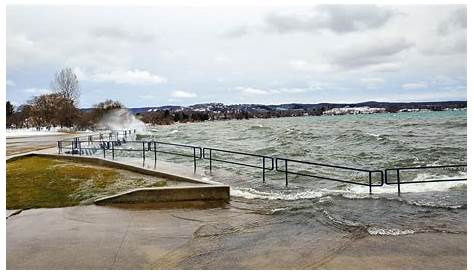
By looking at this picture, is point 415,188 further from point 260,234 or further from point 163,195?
point 163,195

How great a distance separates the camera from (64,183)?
1149cm

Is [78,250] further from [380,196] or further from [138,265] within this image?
[380,196]

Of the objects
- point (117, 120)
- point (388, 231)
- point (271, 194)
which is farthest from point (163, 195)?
point (117, 120)

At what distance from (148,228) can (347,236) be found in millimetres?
3583

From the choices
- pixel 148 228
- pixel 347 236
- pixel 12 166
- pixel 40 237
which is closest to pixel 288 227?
pixel 347 236

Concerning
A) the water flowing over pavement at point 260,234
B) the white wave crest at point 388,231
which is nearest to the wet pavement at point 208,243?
the water flowing over pavement at point 260,234

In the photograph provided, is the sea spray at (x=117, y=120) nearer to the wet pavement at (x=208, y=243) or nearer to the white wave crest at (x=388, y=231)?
the wet pavement at (x=208, y=243)

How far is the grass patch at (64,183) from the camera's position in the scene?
963 cm

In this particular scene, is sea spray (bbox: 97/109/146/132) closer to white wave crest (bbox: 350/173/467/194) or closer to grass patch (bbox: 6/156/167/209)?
grass patch (bbox: 6/156/167/209)

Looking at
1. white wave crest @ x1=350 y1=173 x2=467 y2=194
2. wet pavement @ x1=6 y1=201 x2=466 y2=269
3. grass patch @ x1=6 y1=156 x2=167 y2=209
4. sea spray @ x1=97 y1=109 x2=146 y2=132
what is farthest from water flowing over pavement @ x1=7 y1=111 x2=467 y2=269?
sea spray @ x1=97 y1=109 x2=146 y2=132

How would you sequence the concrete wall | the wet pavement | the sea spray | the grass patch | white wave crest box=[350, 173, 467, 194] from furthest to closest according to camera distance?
the sea spray → white wave crest box=[350, 173, 467, 194] → the grass patch → the concrete wall → the wet pavement

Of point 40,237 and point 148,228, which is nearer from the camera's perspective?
point 40,237

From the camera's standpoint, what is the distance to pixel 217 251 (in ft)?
19.3

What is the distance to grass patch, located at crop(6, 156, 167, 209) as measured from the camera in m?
9.63
